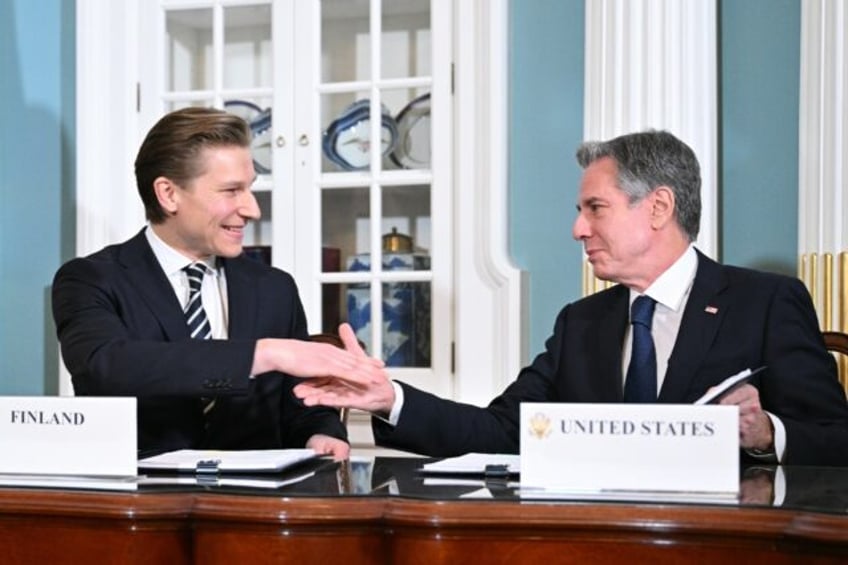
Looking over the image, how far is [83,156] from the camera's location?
3838 mm

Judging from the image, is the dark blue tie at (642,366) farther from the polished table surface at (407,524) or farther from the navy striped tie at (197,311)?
the navy striped tie at (197,311)

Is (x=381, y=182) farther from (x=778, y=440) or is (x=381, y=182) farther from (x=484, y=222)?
(x=778, y=440)

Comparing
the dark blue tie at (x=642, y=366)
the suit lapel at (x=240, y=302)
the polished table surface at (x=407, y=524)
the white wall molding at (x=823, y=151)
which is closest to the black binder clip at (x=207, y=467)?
the polished table surface at (x=407, y=524)

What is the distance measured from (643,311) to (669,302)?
2.1 inches

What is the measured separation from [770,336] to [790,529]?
77 centimetres

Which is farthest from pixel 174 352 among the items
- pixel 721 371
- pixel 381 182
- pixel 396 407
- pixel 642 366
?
pixel 381 182

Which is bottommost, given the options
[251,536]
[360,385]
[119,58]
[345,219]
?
[251,536]

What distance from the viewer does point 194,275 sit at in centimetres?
236

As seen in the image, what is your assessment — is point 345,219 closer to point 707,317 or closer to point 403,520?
point 707,317

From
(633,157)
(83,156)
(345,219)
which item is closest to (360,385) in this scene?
(633,157)

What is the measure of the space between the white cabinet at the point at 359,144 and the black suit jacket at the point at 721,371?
1221 millimetres

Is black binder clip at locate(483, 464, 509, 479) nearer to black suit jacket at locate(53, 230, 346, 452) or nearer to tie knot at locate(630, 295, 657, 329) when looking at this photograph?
black suit jacket at locate(53, 230, 346, 452)

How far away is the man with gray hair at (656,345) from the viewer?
197 centimetres

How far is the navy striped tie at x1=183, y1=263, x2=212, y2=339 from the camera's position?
2258 millimetres
